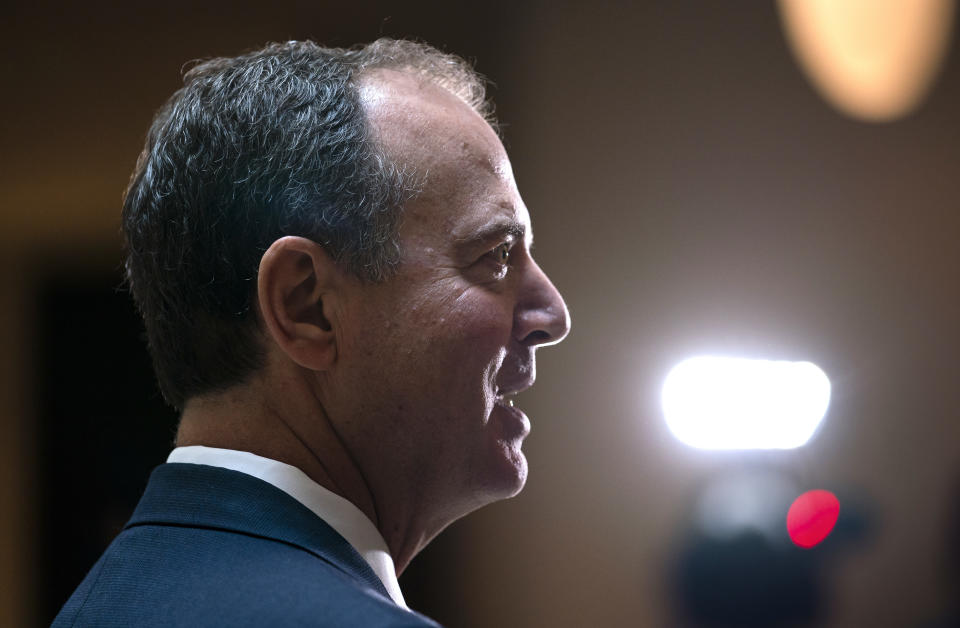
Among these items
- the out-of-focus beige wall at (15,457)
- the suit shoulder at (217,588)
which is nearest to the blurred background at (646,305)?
the out-of-focus beige wall at (15,457)

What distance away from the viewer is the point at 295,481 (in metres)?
0.92

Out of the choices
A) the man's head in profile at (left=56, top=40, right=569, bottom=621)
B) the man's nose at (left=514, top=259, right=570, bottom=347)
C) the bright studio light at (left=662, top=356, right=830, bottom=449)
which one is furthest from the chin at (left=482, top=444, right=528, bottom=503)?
the bright studio light at (left=662, top=356, right=830, bottom=449)

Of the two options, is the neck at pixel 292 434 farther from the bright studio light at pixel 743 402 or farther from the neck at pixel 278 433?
the bright studio light at pixel 743 402

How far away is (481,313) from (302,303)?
177 mm

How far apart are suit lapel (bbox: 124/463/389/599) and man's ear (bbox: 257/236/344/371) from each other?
0.45 ft

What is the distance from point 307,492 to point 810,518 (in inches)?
82.2

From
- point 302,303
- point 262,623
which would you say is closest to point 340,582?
point 262,623

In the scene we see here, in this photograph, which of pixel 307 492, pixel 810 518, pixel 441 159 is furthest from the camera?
pixel 810 518

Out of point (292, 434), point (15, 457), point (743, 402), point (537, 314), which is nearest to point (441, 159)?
point (537, 314)

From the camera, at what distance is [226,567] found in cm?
80

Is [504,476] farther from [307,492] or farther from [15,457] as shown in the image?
[15,457]

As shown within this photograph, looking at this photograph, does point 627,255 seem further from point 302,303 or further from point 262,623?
point 262,623

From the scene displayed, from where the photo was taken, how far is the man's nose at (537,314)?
108 cm

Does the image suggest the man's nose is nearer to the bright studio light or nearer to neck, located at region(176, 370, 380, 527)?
neck, located at region(176, 370, 380, 527)
